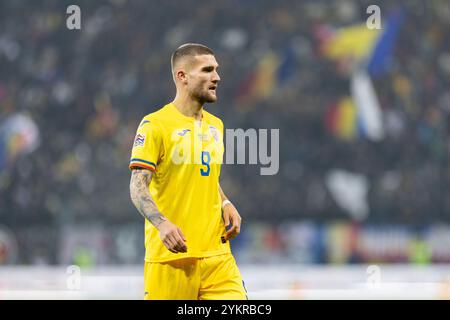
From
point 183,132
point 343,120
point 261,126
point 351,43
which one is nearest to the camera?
point 183,132

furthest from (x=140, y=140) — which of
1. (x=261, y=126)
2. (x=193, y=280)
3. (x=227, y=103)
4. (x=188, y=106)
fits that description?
(x=227, y=103)

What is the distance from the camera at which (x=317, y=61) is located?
16.0 meters

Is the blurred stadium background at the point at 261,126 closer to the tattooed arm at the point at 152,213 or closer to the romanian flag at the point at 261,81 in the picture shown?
the romanian flag at the point at 261,81

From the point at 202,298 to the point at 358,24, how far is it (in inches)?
479

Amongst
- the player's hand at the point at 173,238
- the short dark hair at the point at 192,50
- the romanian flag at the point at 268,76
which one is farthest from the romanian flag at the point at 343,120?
the player's hand at the point at 173,238

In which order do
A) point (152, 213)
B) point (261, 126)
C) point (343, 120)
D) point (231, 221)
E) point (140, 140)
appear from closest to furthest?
→ point (152, 213), point (140, 140), point (231, 221), point (261, 126), point (343, 120)

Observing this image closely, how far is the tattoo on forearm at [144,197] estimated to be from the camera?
4766mm

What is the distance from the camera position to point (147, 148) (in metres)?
4.87

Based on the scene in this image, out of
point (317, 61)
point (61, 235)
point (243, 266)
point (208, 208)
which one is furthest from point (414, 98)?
point (208, 208)

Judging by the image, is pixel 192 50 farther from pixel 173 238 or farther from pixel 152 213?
pixel 173 238

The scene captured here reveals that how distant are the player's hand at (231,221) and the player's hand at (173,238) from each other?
1.54 feet

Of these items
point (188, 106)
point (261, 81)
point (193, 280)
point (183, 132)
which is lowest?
point (193, 280)

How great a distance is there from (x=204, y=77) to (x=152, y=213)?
87 centimetres

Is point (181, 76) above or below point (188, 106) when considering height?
above
